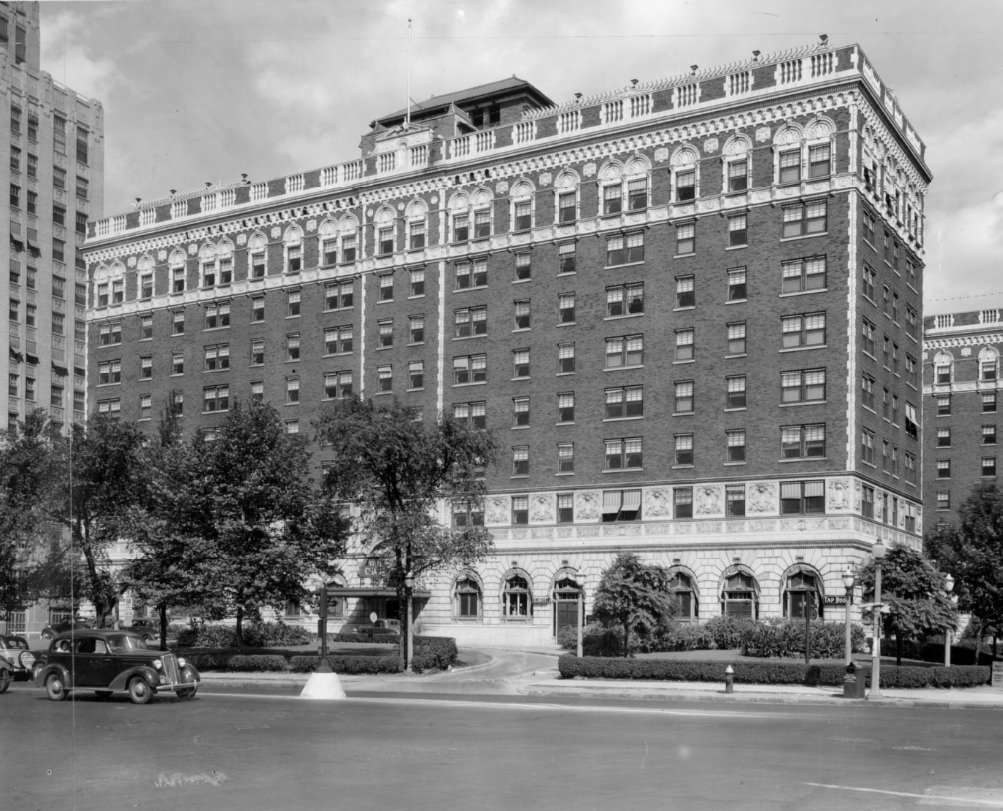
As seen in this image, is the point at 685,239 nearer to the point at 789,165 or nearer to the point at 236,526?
the point at 789,165

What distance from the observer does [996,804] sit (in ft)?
57.1

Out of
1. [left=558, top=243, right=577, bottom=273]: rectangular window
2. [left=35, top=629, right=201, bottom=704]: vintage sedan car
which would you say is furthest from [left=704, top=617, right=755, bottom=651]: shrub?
[left=35, top=629, right=201, bottom=704]: vintage sedan car

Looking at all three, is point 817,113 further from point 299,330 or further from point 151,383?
point 151,383

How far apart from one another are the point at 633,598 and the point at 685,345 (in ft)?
63.3

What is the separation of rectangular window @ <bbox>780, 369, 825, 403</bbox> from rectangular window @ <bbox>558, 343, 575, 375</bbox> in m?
12.4

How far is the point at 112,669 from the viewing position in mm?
33406

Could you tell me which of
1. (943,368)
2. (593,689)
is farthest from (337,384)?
(943,368)

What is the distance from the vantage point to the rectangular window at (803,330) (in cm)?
6316

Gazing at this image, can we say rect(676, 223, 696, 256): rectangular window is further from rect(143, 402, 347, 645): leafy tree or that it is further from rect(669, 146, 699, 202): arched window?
rect(143, 402, 347, 645): leafy tree

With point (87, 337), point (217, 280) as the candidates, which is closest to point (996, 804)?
point (217, 280)

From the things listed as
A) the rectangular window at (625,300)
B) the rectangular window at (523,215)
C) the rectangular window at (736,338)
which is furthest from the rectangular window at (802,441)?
the rectangular window at (523,215)

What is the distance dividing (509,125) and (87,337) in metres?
38.1

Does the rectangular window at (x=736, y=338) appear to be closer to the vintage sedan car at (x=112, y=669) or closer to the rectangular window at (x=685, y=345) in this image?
the rectangular window at (x=685, y=345)

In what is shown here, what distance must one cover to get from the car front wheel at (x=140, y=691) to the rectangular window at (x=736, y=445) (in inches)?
1525
